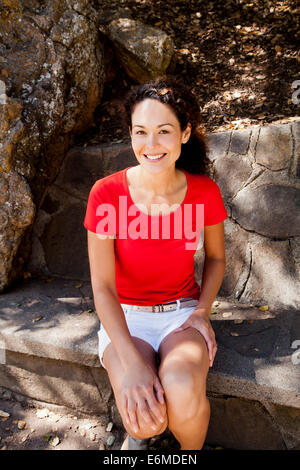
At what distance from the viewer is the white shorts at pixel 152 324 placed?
77.2 inches

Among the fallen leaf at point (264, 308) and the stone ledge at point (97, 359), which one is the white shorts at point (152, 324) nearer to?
the stone ledge at point (97, 359)

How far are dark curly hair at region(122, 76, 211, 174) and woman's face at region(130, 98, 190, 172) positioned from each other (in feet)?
0.11

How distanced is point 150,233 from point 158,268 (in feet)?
0.57

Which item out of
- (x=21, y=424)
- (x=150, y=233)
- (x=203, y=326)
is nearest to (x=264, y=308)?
(x=203, y=326)

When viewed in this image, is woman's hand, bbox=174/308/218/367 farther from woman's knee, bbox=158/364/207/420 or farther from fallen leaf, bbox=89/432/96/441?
fallen leaf, bbox=89/432/96/441

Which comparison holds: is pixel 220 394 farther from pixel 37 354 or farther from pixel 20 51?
pixel 20 51

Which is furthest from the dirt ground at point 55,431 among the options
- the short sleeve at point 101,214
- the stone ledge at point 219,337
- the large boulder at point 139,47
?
the large boulder at point 139,47

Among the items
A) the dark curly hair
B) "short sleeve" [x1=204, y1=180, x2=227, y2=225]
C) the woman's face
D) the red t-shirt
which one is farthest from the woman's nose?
"short sleeve" [x1=204, y1=180, x2=227, y2=225]

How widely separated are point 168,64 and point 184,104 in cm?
168

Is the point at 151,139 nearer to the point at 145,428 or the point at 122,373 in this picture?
the point at 122,373

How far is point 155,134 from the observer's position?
1855 millimetres

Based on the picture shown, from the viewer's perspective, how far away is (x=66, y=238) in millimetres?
3070

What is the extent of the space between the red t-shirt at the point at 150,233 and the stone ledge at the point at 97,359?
408 millimetres
